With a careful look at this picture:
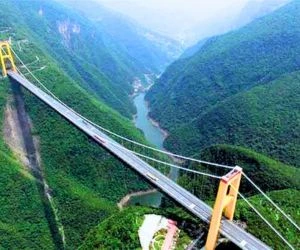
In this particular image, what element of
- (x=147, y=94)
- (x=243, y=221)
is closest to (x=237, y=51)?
(x=147, y=94)

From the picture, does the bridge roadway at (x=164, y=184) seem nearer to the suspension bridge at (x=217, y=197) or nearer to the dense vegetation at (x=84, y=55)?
the suspension bridge at (x=217, y=197)

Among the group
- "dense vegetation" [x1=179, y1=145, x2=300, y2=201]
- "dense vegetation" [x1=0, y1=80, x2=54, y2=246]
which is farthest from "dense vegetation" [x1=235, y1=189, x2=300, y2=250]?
"dense vegetation" [x1=0, y1=80, x2=54, y2=246]

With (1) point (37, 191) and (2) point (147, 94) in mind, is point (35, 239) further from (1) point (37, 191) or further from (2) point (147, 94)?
(2) point (147, 94)

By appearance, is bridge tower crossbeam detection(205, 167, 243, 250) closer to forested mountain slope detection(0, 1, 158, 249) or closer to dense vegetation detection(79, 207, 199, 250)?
dense vegetation detection(79, 207, 199, 250)

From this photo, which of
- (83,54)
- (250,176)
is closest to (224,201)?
(250,176)

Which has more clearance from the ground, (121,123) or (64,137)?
(121,123)

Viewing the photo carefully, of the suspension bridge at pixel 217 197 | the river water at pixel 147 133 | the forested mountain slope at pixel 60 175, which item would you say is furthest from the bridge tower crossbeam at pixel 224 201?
the river water at pixel 147 133
